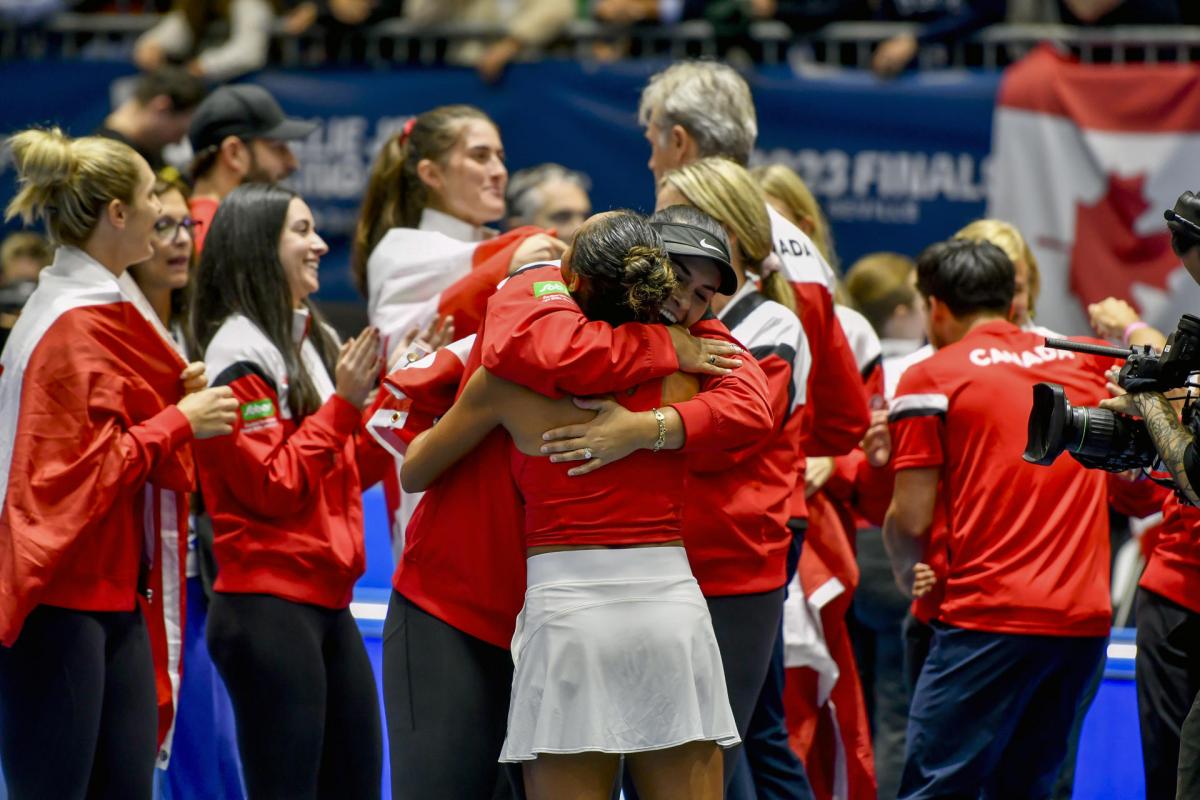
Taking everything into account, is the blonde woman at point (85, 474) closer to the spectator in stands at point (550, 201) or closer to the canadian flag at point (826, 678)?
the canadian flag at point (826, 678)

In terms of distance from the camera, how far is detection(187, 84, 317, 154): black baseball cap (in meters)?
4.70

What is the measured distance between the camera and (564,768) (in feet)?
8.77

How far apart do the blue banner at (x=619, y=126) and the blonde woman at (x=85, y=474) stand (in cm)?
Answer: 335

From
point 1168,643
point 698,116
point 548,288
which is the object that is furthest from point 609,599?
point 698,116

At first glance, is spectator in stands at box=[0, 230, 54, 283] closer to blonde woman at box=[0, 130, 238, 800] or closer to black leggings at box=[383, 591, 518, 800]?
blonde woman at box=[0, 130, 238, 800]

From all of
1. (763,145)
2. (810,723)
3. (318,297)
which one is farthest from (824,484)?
(318,297)

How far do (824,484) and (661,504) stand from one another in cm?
173

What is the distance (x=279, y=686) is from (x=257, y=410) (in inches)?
22.7

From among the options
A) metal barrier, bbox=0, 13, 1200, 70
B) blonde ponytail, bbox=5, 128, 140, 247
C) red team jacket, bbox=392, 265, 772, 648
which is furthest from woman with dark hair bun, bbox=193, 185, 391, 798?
metal barrier, bbox=0, 13, 1200, 70

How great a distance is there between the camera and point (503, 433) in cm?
286

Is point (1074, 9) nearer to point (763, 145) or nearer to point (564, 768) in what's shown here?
point (763, 145)

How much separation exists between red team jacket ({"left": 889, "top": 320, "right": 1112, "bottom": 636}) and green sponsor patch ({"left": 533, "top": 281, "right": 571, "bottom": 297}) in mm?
1228

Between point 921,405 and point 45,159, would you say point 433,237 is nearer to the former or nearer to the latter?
point 45,159

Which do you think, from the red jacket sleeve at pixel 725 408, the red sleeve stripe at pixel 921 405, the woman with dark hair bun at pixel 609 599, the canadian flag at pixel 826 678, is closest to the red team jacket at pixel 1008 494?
the red sleeve stripe at pixel 921 405
